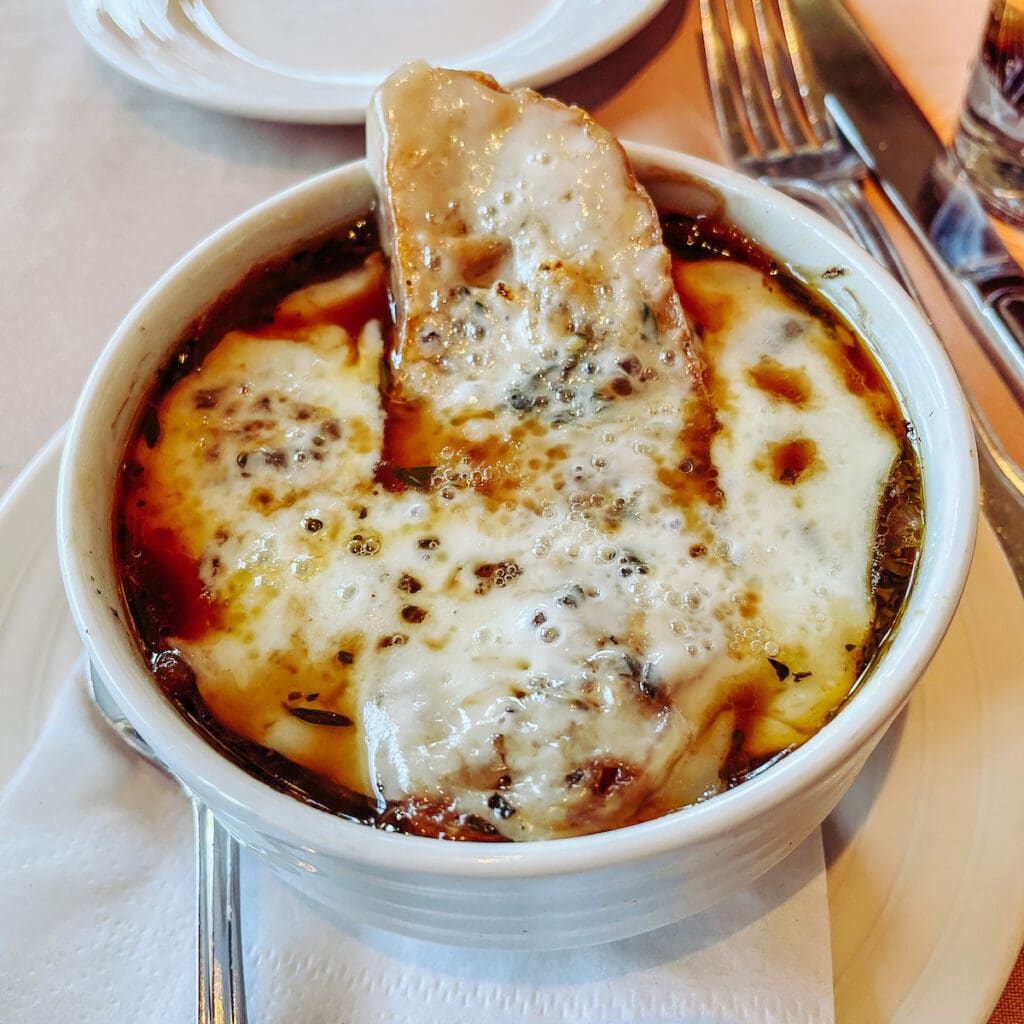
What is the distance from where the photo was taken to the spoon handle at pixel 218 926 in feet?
2.18

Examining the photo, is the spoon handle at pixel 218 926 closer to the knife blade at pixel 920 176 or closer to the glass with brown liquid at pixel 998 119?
the knife blade at pixel 920 176

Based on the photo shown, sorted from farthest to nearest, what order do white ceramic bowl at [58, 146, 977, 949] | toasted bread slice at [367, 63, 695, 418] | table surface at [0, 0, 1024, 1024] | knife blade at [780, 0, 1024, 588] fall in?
table surface at [0, 0, 1024, 1024], knife blade at [780, 0, 1024, 588], toasted bread slice at [367, 63, 695, 418], white ceramic bowl at [58, 146, 977, 949]

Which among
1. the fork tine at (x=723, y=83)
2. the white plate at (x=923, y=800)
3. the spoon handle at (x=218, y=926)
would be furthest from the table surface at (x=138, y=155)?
the spoon handle at (x=218, y=926)

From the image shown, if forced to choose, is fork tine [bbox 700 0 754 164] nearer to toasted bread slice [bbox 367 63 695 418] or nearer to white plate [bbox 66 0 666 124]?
white plate [bbox 66 0 666 124]

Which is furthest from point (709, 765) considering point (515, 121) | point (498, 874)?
point (515, 121)

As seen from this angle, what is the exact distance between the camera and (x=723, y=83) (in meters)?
1.40

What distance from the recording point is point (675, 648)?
0.66 metres

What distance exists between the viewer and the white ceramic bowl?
0.53m

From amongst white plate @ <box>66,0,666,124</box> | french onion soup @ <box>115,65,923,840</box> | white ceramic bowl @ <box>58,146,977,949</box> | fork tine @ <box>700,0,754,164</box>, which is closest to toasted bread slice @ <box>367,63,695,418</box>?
french onion soup @ <box>115,65,923,840</box>

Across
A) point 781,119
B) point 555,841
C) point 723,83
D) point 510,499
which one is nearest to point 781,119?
point 781,119

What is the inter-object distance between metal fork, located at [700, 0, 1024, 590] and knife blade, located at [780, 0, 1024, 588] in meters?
0.02

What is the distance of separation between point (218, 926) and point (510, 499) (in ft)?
1.24

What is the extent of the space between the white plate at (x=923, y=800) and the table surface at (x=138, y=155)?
15.9 inches

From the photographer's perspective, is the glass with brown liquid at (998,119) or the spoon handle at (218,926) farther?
the glass with brown liquid at (998,119)
